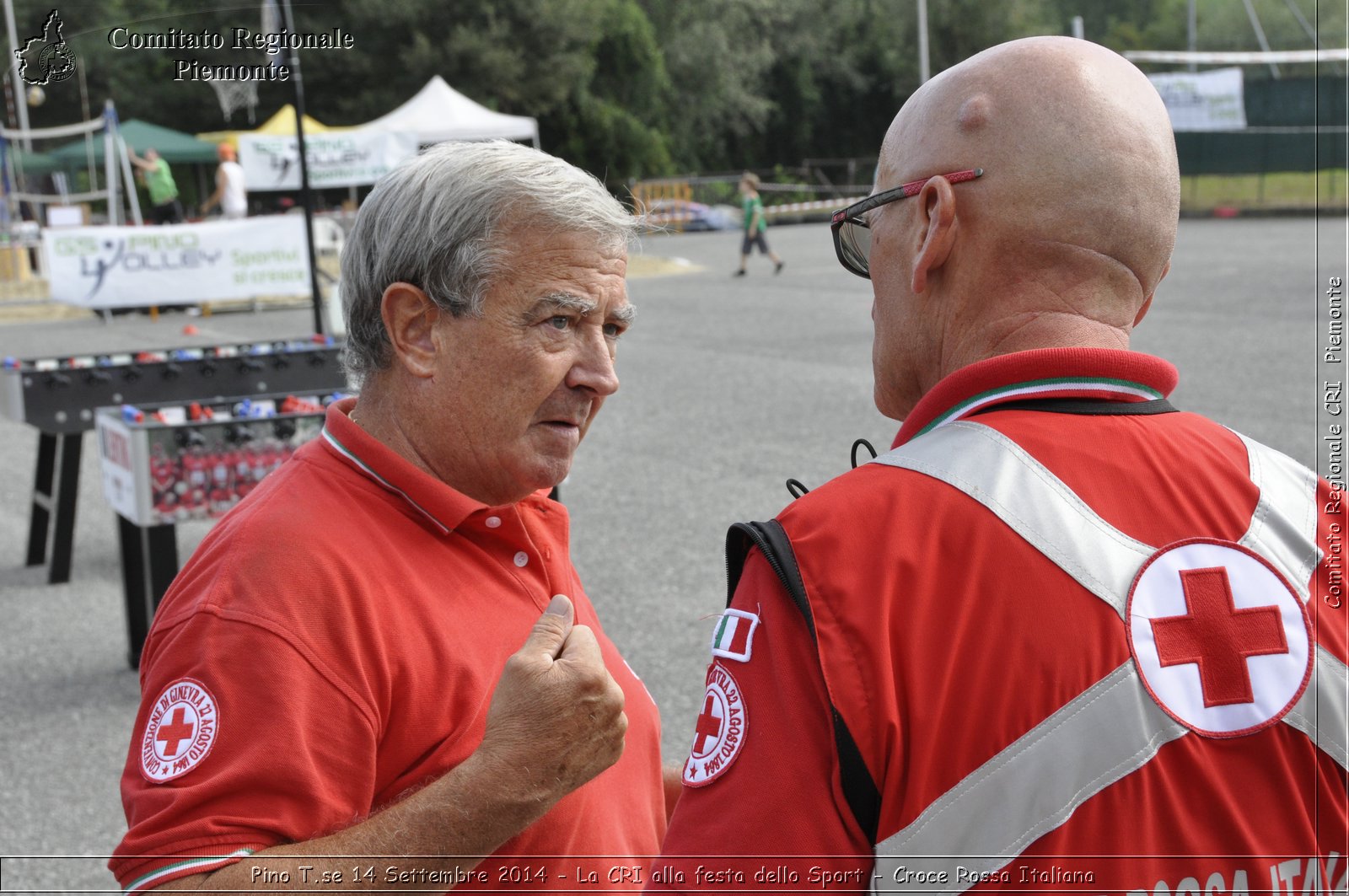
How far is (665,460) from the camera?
8.77 metres

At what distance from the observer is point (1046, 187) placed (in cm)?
138

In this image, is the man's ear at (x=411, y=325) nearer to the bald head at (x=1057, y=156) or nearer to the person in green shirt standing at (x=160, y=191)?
the bald head at (x=1057, y=156)

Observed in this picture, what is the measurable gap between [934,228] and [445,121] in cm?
2324

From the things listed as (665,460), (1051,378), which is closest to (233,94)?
(665,460)

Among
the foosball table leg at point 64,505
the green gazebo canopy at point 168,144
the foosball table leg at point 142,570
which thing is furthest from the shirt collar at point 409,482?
the green gazebo canopy at point 168,144

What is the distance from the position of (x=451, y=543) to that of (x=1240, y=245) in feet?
76.0

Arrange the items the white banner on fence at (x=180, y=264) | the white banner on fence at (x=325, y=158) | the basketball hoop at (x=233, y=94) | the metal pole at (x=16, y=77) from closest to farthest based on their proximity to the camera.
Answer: the metal pole at (x=16, y=77), the white banner on fence at (x=180, y=264), the basketball hoop at (x=233, y=94), the white banner on fence at (x=325, y=158)

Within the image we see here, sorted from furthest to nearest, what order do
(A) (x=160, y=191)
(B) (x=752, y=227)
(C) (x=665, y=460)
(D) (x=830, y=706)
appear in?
(B) (x=752, y=227) < (A) (x=160, y=191) < (C) (x=665, y=460) < (D) (x=830, y=706)

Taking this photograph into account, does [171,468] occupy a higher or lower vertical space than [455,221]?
lower

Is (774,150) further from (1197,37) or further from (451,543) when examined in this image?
(451,543)

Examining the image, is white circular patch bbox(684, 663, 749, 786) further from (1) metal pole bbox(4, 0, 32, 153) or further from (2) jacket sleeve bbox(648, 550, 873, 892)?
(1) metal pole bbox(4, 0, 32, 153)

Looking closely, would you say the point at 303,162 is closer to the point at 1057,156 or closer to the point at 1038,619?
the point at 1057,156

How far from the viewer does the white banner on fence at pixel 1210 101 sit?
29.8 m

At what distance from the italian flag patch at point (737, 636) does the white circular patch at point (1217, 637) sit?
376 millimetres
